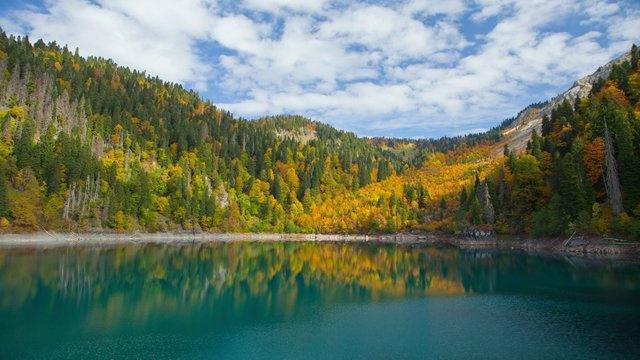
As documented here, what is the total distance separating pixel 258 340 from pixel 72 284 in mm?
31605

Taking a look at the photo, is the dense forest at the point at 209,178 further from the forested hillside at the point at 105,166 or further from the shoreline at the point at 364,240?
the shoreline at the point at 364,240

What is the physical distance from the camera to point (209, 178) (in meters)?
177

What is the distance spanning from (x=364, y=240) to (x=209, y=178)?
2361 inches

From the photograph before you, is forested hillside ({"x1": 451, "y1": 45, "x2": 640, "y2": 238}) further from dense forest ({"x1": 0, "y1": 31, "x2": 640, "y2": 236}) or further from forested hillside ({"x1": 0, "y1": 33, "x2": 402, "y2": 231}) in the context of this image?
forested hillside ({"x1": 0, "y1": 33, "x2": 402, "y2": 231})

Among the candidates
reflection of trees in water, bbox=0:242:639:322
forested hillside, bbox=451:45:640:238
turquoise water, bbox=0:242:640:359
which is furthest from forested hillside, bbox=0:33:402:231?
forested hillside, bbox=451:45:640:238

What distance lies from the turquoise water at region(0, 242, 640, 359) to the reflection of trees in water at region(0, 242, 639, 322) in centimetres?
23

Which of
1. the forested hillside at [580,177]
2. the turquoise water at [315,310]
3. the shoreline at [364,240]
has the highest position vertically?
the forested hillside at [580,177]

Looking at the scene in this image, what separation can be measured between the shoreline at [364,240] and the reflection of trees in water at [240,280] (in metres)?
9.61

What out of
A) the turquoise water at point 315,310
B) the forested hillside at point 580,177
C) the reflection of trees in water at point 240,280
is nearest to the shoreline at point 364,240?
the forested hillside at point 580,177

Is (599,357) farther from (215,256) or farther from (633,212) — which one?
(215,256)

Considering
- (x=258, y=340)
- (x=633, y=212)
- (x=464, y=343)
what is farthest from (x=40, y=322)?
(x=633, y=212)

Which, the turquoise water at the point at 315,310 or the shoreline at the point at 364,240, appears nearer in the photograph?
the turquoise water at the point at 315,310

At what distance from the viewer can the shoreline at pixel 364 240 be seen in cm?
8194

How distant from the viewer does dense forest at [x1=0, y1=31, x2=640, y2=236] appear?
→ 291ft
